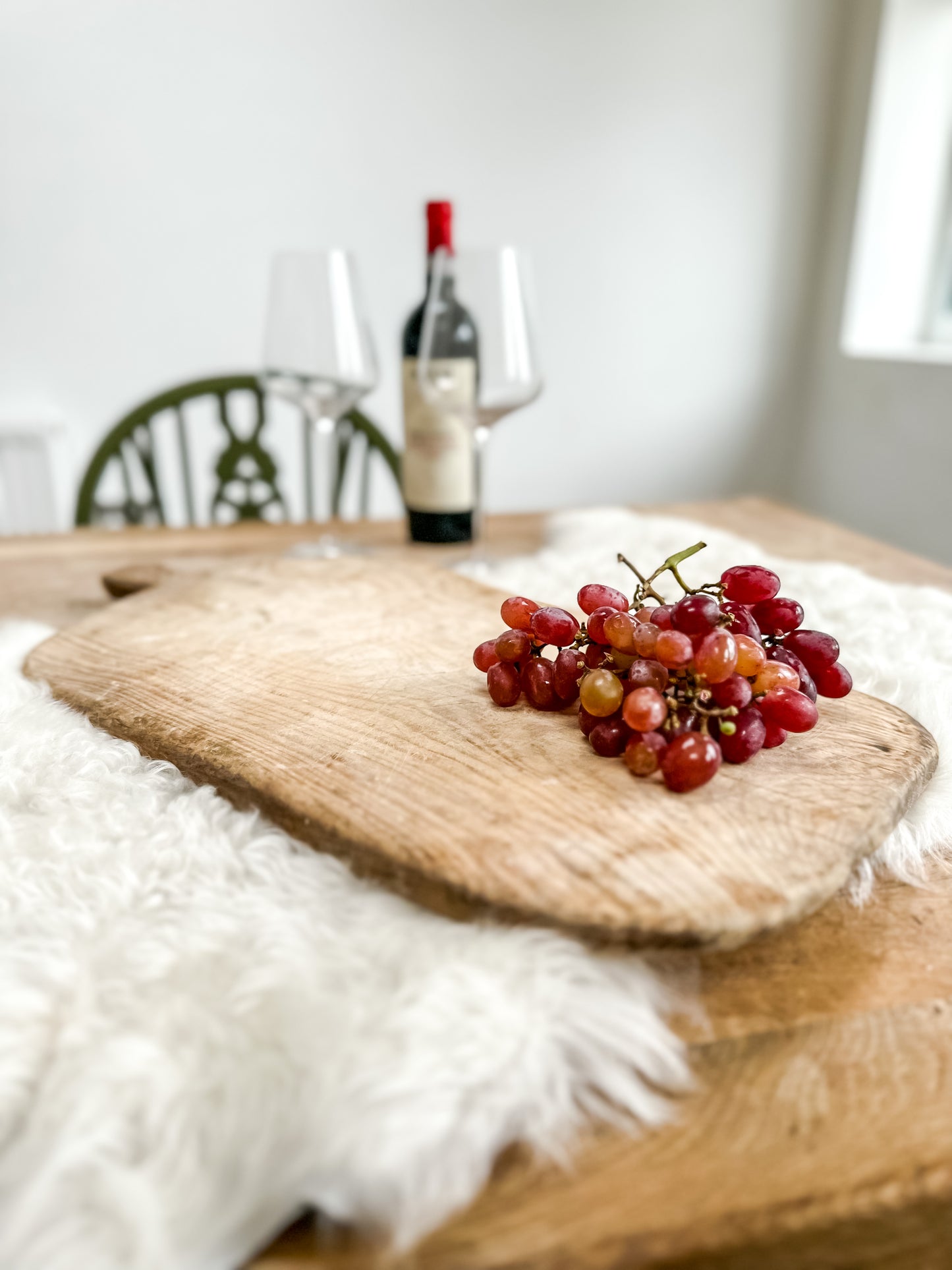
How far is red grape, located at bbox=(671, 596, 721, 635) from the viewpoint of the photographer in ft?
1.34

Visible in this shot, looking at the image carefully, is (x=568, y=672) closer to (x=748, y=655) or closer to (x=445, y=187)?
(x=748, y=655)

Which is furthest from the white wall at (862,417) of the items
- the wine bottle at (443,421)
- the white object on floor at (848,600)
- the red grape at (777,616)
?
the red grape at (777,616)

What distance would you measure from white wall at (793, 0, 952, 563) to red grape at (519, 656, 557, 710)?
1889 millimetres

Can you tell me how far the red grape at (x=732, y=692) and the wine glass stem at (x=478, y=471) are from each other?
0.44 m

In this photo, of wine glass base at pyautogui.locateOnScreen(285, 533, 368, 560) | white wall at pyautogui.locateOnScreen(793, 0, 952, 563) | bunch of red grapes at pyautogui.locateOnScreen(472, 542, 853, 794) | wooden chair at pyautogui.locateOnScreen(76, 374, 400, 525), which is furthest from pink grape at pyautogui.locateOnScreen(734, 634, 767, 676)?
white wall at pyautogui.locateOnScreen(793, 0, 952, 563)

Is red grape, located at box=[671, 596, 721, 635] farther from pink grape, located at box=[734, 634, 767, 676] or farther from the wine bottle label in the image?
the wine bottle label

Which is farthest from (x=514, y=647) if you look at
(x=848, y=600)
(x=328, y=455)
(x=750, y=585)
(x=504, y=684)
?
(x=328, y=455)

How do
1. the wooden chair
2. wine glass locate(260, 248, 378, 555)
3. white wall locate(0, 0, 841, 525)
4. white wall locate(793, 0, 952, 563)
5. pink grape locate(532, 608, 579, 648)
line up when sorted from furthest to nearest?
1. white wall locate(793, 0, 952, 563)
2. white wall locate(0, 0, 841, 525)
3. the wooden chair
4. wine glass locate(260, 248, 378, 555)
5. pink grape locate(532, 608, 579, 648)

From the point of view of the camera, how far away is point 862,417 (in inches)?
89.5

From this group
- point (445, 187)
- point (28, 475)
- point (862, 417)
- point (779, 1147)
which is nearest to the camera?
point (779, 1147)

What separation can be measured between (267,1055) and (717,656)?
0.24 m

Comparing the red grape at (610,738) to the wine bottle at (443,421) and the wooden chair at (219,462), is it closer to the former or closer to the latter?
the wine bottle at (443,421)

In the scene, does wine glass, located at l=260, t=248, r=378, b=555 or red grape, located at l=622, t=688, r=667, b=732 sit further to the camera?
wine glass, located at l=260, t=248, r=378, b=555

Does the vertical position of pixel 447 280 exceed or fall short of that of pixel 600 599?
it exceeds it
